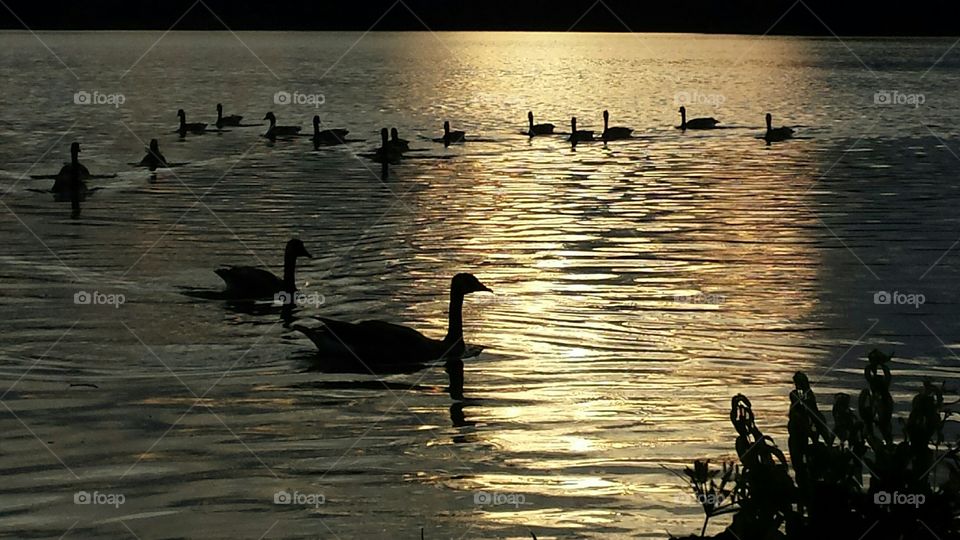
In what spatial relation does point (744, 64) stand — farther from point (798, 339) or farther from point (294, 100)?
point (798, 339)

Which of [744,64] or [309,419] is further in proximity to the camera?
[744,64]

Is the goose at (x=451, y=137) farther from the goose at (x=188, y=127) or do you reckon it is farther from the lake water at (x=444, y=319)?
the goose at (x=188, y=127)

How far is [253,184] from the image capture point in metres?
38.5

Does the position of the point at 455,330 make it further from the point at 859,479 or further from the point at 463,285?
the point at 859,479

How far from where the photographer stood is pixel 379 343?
17.3 metres

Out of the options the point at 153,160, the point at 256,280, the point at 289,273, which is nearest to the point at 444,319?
the point at 289,273

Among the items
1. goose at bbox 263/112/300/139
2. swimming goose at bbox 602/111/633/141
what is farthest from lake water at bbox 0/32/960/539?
swimming goose at bbox 602/111/633/141

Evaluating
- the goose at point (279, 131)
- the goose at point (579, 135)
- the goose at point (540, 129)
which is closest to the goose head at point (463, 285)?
the goose at point (579, 135)

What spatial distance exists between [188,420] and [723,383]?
5.57 meters

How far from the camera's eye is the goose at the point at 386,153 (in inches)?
1734

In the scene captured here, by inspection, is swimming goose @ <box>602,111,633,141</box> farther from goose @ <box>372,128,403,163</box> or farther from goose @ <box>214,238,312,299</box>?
goose @ <box>214,238,312,299</box>

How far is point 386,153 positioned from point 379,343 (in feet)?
89.0

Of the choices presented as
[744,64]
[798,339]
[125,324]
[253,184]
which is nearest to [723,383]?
[798,339]

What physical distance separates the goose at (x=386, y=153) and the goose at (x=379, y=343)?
86.3 ft
